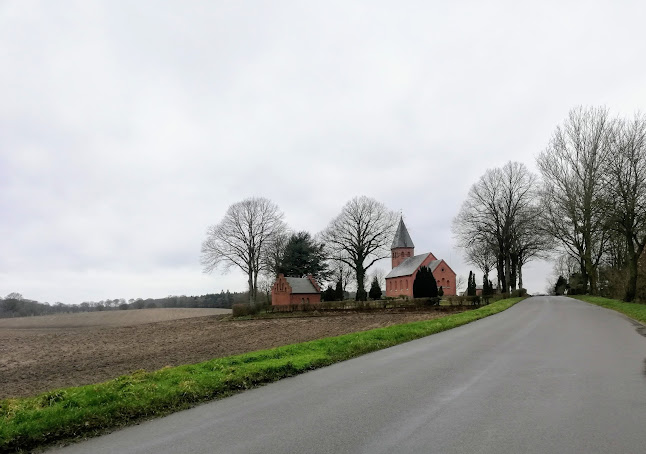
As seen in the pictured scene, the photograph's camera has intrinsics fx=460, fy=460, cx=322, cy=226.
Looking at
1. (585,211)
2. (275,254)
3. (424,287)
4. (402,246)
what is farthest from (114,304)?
(585,211)

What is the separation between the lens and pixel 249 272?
62375 mm

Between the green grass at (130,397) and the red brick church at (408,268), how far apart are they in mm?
67853

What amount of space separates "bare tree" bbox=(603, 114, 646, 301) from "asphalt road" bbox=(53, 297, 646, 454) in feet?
73.0

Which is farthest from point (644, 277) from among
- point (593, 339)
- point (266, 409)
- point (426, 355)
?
point (266, 409)

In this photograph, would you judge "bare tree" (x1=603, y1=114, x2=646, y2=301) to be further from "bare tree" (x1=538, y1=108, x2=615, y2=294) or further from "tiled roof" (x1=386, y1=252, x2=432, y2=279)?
"tiled roof" (x1=386, y1=252, x2=432, y2=279)

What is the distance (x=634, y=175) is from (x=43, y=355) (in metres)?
35.1

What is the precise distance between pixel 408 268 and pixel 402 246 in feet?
21.3

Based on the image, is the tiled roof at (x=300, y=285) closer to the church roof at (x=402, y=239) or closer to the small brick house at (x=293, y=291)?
the small brick house at (x=293, y=291)

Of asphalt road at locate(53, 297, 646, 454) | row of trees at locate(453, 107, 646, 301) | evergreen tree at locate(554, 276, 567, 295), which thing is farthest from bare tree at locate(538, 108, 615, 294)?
evergreen tree at locate(554, 276, 567, 295)

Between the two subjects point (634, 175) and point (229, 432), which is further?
point (634, 175)

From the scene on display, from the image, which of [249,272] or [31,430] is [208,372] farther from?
[249,272]

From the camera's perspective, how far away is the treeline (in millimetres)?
86375

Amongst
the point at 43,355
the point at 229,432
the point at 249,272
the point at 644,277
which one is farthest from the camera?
the point at 249,272

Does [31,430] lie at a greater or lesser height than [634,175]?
lesser
